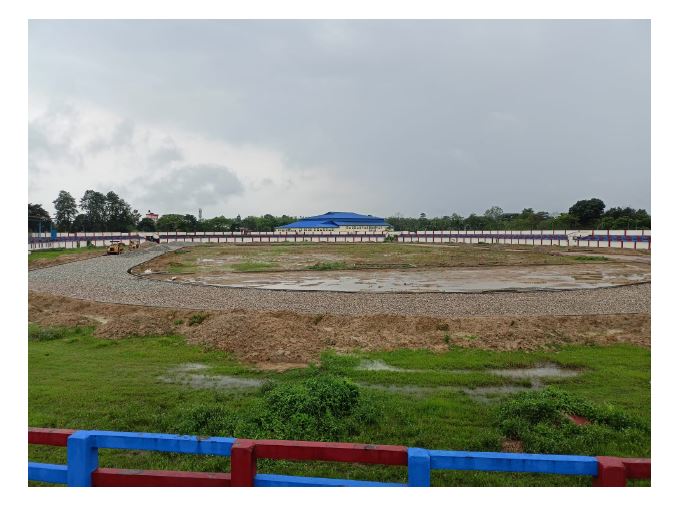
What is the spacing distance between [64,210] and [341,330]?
8024cm

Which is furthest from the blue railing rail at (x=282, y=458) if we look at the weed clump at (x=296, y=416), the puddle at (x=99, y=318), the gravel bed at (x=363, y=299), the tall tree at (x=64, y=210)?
the tall tree at (x=64, y=210)

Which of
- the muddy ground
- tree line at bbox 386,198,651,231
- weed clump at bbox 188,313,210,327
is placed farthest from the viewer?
tree line at bbox 386,198,651,231

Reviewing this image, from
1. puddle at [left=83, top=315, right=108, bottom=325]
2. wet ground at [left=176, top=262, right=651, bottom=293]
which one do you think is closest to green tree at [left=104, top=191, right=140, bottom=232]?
wet ground at [left=176, top=262, right=651, bottom=293]

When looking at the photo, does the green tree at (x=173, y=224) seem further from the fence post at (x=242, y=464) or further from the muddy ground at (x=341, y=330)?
the fence post at (x=242, y=464)

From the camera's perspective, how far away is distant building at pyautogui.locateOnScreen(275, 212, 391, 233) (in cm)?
10625

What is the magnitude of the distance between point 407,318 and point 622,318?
256 inches

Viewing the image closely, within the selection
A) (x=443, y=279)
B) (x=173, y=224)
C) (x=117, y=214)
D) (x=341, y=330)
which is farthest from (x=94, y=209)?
(x=341, y=330)

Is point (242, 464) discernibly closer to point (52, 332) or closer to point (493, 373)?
point (493, 373)

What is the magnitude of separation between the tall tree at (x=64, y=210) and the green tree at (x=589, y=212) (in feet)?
283

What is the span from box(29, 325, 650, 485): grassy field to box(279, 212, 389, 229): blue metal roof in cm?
9923

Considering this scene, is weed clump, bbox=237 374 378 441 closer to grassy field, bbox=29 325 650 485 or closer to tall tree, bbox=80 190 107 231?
grassy field, bbox=29 325 650 485

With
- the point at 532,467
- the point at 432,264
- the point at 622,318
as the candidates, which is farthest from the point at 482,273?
the point at 532,467

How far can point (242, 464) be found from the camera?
3141 mm

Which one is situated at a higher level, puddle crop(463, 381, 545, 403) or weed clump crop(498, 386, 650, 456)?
weed clump crop(498, 386, 650, 456)
